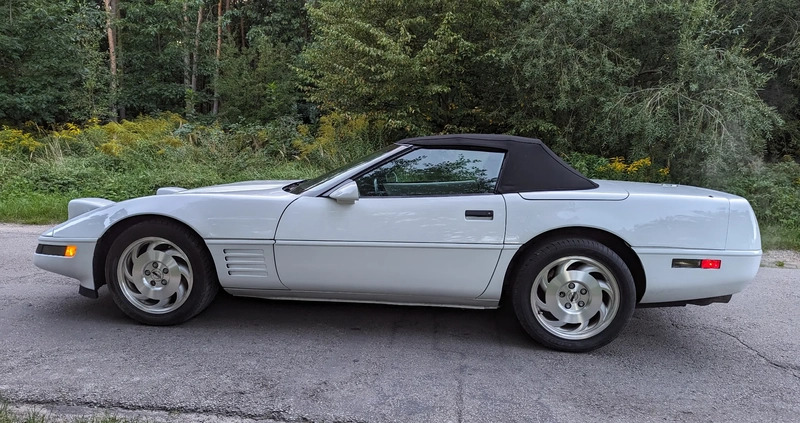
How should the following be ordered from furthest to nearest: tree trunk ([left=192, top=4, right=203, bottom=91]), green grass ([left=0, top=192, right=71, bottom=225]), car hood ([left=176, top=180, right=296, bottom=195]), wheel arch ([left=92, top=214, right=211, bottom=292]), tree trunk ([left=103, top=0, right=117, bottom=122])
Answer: tree trunk ([left=192, top=4, right=203, bottom=91]) → tree trunk ([left=103, top=0, right=117, bottom=122]) → green grass ([left=0, top=192, right=71, bottom=225]) → car hood ([left=176, top=180, right=296, bottom=195]) → wheel arch ([left=92, top=214, right=211, bottom=292])

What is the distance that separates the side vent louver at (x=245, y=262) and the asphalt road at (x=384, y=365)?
16.0 inches

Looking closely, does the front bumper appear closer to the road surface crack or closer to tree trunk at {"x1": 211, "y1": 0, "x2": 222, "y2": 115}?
the road surface crack

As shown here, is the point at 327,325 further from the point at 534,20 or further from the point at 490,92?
the point at 490,92

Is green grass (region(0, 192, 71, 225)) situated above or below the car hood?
below

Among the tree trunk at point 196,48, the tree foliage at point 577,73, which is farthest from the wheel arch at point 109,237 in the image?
the tree trunk at point 196,48

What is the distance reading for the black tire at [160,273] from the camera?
351 cm

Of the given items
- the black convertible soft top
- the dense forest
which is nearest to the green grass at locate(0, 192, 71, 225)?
the dense forest

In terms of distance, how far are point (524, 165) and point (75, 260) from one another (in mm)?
3078

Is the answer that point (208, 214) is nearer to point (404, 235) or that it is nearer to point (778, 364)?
point (404, 235)

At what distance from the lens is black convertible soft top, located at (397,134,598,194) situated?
3.42 meters

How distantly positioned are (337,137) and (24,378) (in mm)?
9788

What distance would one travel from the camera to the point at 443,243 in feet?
10.9

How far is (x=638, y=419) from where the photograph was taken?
8.38ft

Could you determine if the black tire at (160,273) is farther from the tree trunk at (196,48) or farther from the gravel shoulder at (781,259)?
the tree trunk at (196,48)
